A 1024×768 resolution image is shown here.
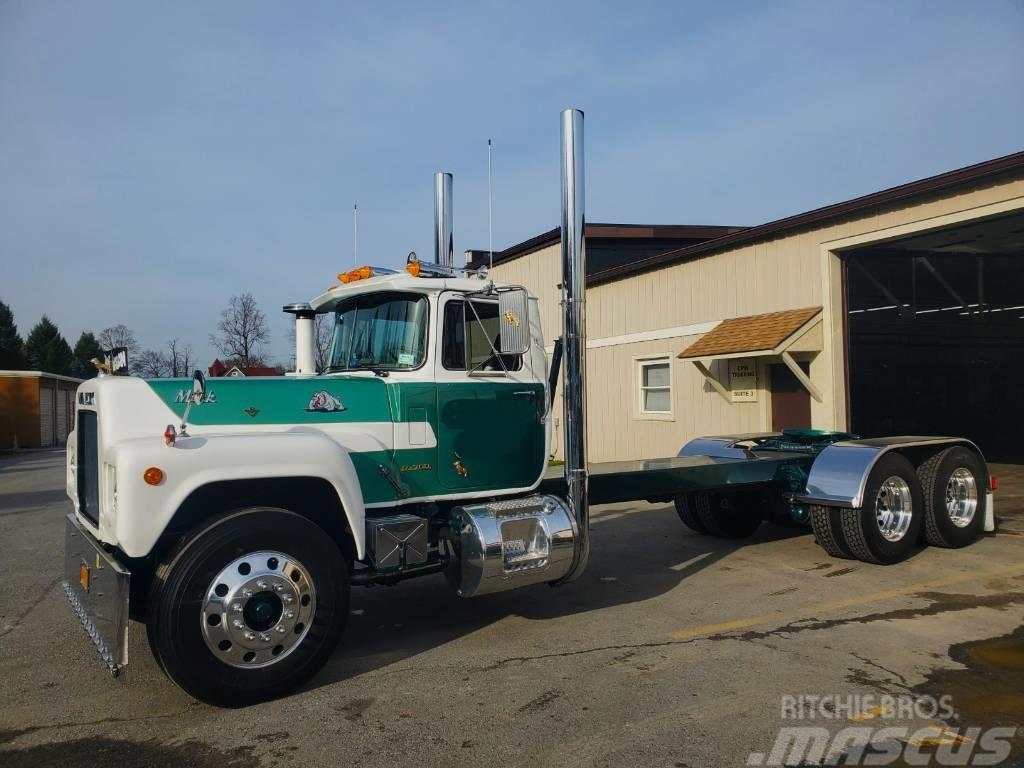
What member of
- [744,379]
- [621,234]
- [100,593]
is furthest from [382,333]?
[621,234]

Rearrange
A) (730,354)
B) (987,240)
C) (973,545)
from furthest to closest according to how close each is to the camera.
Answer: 1. (987,240)
2. (730,354)
3. (973,545)

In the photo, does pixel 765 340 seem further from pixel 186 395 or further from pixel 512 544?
pixel 186 395

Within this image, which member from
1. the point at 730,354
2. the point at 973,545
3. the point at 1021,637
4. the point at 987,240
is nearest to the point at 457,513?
the point at 1021,637

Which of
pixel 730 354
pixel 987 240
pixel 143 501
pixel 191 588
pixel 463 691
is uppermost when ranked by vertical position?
pixel 987 240

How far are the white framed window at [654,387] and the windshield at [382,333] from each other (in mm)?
10690

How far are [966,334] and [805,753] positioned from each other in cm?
2138

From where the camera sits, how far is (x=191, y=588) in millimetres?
4281

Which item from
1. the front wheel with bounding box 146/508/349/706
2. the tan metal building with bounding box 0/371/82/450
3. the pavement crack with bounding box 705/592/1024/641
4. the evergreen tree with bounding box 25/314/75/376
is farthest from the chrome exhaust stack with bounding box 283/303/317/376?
the evergreen tree with bounding box 25/314/75/376

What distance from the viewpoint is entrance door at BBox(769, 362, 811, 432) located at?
42.0ft

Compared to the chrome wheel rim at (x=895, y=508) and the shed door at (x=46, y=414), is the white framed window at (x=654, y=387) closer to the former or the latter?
the chrome wheel rim at (x=895, y=508)

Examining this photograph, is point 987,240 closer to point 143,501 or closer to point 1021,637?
point 1021,637

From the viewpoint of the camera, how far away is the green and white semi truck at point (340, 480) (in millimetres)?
4352

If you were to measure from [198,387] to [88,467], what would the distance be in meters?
1.31

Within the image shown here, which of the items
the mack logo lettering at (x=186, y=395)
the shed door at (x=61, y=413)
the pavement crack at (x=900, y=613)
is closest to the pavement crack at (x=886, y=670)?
the pavement crack at (x=900, y=613)
